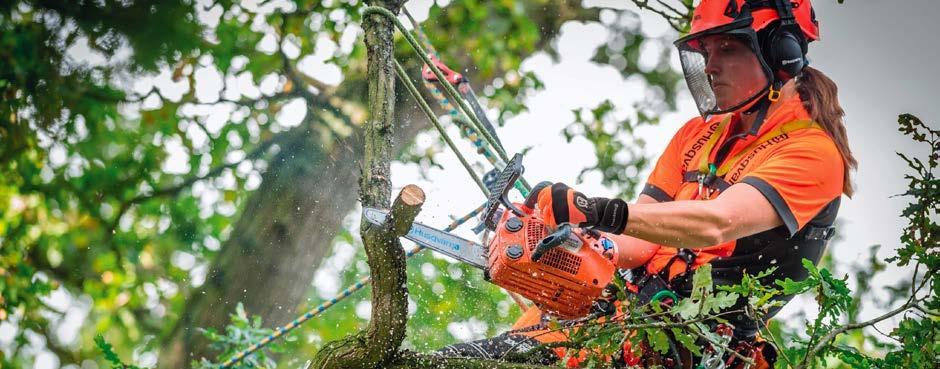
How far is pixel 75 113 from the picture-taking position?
6621mm

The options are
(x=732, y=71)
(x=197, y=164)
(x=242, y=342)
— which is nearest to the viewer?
(x=732, y=71)

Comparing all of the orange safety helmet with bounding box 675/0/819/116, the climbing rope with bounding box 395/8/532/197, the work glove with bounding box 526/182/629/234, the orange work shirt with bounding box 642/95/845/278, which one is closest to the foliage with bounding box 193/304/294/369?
the climbing rope with bounding box 395/8/532/197

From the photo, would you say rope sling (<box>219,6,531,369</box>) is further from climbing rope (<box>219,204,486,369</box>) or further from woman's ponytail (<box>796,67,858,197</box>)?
woman's ponytail (<box>796,67,858,197</box>)

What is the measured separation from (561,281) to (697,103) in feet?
3.49

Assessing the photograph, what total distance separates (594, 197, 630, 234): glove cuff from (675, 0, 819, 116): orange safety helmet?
32.4 inches

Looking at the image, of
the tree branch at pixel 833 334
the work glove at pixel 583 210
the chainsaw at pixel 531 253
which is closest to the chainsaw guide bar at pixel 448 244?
the chainsaw at pixel 531 253

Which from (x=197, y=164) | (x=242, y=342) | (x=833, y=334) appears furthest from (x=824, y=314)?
(x=197, y=164)

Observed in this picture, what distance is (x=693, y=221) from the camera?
2.43 meters

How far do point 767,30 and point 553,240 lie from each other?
3.83ft

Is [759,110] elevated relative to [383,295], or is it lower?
elevated

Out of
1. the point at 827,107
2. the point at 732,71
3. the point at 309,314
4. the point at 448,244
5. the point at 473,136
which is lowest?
the point at 448,244

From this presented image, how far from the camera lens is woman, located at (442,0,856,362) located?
2436 mm

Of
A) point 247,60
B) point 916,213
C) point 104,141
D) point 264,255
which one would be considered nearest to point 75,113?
point 104,141

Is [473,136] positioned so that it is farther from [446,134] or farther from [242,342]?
[242,342]
